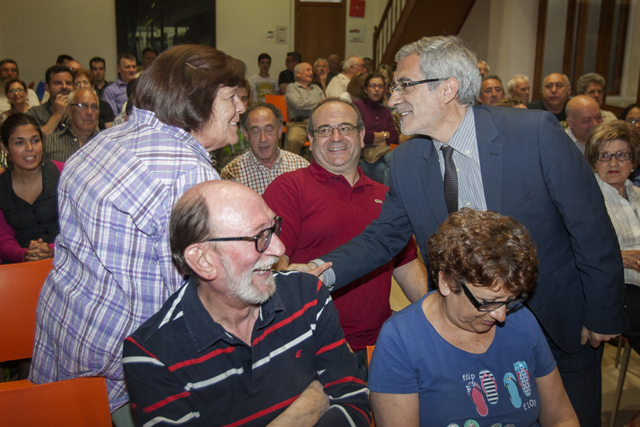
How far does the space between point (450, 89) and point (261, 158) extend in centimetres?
189

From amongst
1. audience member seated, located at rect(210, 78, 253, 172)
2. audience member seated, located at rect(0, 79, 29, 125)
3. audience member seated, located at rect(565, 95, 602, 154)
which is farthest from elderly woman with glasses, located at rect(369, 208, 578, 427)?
audience member seated, located at rect(0, 79, 29, 125)

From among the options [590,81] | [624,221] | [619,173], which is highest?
[590,81]

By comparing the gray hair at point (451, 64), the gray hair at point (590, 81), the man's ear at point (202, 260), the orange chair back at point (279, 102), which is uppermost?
the gray hair at point (590, 81)

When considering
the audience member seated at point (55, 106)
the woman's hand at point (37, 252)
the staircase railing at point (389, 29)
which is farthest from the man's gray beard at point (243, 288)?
the staircase railing at point (389, 29)

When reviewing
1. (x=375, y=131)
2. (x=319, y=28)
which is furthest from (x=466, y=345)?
(x=319, y=28)

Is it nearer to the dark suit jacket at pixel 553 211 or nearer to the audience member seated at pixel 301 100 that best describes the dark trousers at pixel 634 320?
the dark suit jacket at pixel 553 211

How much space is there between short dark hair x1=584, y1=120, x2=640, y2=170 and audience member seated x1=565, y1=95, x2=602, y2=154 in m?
1.13

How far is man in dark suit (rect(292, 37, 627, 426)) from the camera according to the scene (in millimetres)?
1530

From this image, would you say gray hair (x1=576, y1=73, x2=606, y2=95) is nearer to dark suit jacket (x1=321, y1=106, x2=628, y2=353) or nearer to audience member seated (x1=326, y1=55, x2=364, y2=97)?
audience member seated (x1=326, y1=55, x2=364, y2=97)

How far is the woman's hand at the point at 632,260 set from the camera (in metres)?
2.48

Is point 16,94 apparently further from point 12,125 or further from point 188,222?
point 188,222

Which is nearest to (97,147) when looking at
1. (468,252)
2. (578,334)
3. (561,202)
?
(468,252)

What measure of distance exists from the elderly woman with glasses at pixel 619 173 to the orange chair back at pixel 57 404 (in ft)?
8.48

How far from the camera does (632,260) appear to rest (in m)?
2.50
